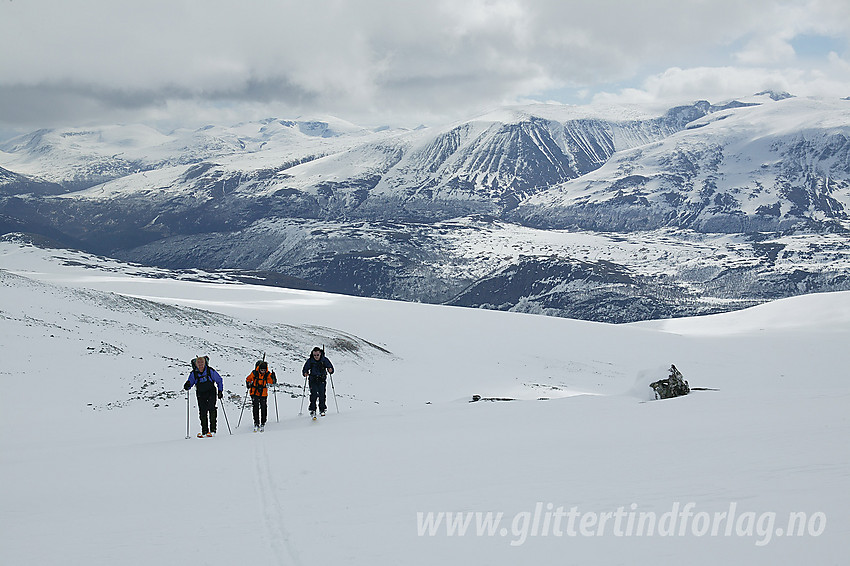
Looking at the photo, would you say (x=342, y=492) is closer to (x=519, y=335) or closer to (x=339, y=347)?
(x=339, y=347)

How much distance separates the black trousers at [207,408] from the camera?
1877cm

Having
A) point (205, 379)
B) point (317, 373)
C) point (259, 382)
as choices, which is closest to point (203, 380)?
point (205, 379)

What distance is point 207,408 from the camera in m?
19.0

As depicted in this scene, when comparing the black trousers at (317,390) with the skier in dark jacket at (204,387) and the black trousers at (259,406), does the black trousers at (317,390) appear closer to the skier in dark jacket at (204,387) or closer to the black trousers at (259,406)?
the black trousers at (259,406)

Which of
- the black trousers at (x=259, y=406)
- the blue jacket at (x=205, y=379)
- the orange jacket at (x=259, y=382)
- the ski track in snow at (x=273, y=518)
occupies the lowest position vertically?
the black trousers at (x=259, y=406)

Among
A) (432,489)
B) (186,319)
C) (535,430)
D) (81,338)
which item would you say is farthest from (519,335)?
(432,489)

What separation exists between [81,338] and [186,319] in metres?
11.7

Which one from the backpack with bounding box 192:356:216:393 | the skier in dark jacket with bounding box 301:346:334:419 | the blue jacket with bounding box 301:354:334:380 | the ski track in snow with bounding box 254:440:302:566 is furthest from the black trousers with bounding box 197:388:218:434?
the ski track in snow with bounding box 254:440:302:566

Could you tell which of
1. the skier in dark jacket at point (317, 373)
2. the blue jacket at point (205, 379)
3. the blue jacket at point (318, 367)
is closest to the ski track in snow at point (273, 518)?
the blue jacket at point (205, 379)

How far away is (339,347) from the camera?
142 feet

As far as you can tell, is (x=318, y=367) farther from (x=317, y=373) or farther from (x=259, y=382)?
(x=259, y=382)

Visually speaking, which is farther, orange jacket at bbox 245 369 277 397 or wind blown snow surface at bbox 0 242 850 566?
orange jacket at bbox 245 369 277 397

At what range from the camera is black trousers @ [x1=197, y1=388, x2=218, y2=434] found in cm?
1877

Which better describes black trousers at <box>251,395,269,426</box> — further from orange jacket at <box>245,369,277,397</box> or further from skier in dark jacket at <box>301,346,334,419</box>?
skier in dark jacket at <box>301,346,334,419</box>
